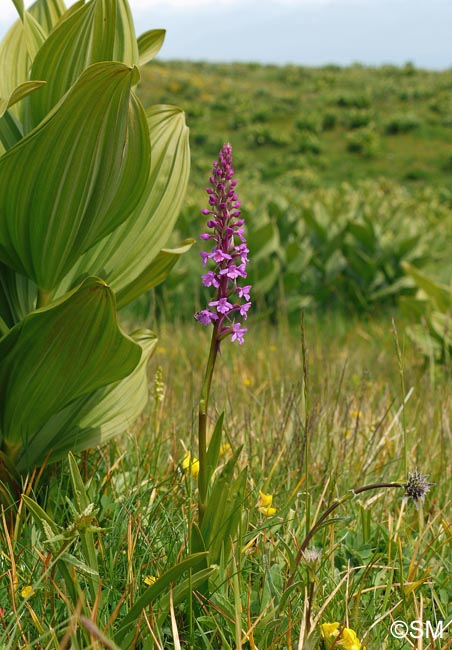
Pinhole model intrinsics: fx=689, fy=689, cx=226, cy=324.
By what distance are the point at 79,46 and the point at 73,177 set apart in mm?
386

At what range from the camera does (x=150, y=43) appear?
7.49 feet

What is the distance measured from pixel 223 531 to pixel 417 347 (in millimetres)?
3436

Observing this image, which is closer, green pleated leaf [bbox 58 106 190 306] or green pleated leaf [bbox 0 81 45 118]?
green pleated leaf [bbox 0 81 45 118]

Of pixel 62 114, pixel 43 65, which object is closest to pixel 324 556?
pixel 62 114

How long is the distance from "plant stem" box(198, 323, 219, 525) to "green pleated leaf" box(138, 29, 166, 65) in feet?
3.99

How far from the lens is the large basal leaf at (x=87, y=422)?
2105 millimetres

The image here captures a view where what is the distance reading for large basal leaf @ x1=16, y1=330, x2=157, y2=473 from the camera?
211 centimetres

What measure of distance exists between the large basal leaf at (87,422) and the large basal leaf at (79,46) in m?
0.77

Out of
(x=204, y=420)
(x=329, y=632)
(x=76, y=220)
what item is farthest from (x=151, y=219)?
(x=329, y=632)

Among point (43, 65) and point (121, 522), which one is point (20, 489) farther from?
point (43, 65)

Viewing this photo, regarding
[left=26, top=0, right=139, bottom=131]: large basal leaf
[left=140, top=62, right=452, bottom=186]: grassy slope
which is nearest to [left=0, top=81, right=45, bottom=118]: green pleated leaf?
[left=26, top=0, right=139, bottom=131]: large basal leaf
